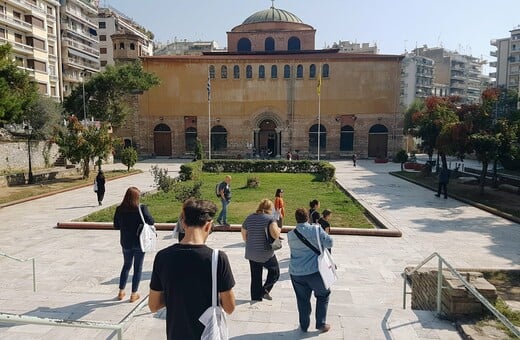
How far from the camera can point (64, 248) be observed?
9.12m

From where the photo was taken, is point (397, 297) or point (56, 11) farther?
point (56, 11)

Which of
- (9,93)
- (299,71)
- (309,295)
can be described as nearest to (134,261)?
(309,295)

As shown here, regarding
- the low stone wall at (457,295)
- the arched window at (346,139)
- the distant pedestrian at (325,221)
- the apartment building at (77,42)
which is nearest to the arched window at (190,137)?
the arched window at (346,139)

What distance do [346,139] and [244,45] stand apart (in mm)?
17409

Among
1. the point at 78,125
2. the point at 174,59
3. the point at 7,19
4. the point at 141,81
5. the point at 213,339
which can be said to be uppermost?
the point at 7,19

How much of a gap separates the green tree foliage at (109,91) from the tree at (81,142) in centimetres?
1434

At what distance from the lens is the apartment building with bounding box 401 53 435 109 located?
82.3 metres

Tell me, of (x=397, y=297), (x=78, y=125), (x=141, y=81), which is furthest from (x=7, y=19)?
(x=397, y=297)

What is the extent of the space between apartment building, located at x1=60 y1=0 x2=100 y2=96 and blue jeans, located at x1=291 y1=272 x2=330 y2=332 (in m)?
51.8

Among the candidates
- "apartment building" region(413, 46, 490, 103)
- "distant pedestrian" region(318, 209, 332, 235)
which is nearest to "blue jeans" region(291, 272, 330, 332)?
"distant pedestrian" region(318, 209, 332, 235)

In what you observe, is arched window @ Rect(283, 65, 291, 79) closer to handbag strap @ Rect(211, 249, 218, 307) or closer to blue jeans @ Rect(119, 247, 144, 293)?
blue jeans @ Rect(119, 247, 144, 293)

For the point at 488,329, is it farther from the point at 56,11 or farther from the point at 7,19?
the point at 56,11

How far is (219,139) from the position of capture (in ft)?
140

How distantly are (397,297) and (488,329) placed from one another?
1.75 meters
